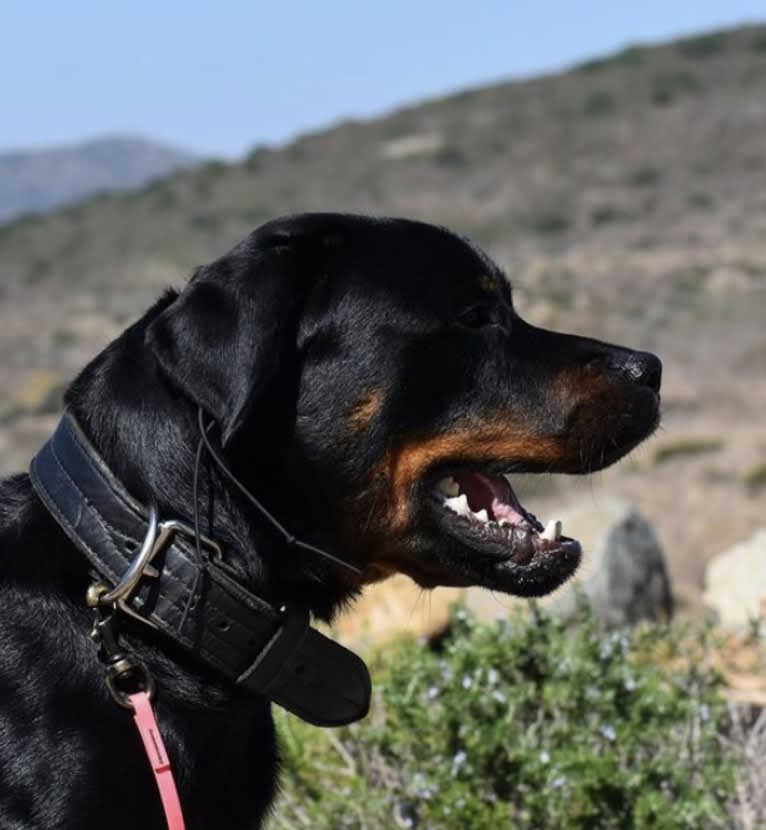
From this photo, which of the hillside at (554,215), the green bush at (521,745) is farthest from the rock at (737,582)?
the hillside at (554,215)

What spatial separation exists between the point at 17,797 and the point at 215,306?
988mm

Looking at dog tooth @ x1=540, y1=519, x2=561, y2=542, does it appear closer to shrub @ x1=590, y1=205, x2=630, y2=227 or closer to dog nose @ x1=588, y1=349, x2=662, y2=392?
dog nose @ x1=588, y1=349, x2=662, y2=392

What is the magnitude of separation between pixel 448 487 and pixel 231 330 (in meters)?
0.65

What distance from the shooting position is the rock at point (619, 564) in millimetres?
8305

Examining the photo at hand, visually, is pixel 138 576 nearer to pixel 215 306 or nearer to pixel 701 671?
pixel 215 306

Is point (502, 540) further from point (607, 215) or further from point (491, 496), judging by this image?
point (607, 215)

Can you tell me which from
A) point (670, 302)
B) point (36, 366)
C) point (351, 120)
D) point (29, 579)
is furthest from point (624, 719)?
point (351, 120)

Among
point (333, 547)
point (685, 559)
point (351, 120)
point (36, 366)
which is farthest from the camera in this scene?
point (351, 120)

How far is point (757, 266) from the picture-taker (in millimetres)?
38000

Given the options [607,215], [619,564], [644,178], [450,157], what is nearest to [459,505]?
[619,564]

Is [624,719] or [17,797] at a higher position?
[17,797]

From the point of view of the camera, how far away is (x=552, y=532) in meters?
3.74

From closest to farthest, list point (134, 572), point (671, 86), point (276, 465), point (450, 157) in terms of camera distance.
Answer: point (134, 572)
point (276, 465)
point (450, 157)
point (671, 86)

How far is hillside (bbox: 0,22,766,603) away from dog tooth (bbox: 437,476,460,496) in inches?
668
